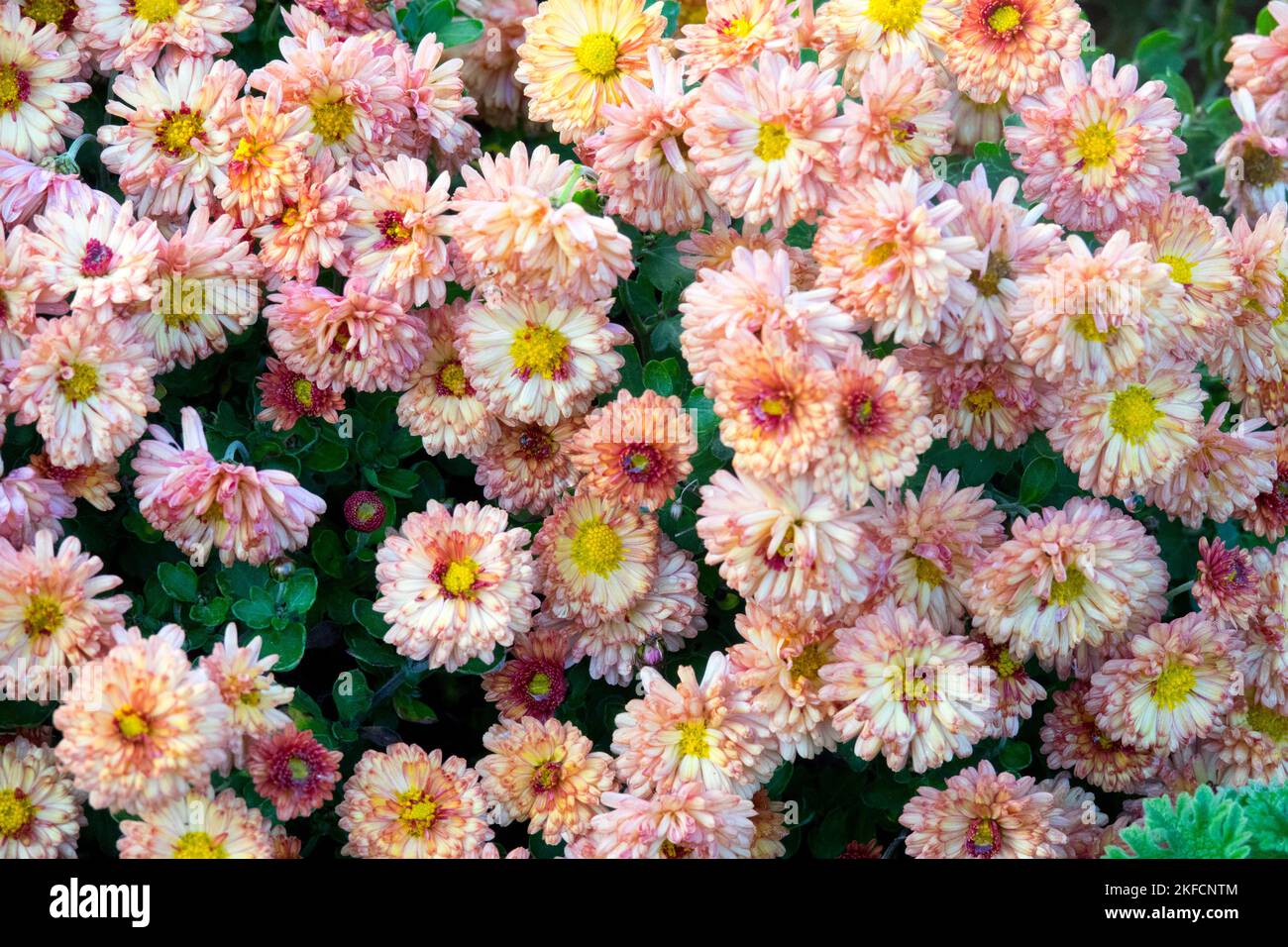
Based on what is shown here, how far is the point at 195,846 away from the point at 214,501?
A: 0.58 m

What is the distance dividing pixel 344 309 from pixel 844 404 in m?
0.90

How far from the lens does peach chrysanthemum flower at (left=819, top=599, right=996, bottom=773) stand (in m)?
2.09

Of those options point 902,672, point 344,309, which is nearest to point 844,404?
point 902,672

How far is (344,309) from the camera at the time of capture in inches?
86.2

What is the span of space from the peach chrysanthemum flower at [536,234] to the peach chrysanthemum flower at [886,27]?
590 millimetres

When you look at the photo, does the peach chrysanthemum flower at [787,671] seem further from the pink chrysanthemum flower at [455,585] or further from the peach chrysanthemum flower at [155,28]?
the peach chrysanthemum flower at [155,28]

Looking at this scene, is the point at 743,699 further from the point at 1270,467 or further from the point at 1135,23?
the point at 1135,23

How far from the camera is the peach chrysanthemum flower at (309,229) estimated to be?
2234 mm

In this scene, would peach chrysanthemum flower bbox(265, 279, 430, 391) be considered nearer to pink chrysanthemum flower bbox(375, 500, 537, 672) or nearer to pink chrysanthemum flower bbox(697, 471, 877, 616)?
pink chrysanthemum flower bbox(375, 500, 537, 672)

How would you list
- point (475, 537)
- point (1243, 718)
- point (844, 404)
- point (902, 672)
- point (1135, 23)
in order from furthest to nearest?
point (1135, 23)
point (1243, 718)
point (475, 537)
point (902, 672)
point (844, 404)

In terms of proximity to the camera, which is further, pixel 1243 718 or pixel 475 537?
pixel 1243 718

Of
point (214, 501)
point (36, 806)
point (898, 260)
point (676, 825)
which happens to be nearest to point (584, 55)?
point (898, 260)

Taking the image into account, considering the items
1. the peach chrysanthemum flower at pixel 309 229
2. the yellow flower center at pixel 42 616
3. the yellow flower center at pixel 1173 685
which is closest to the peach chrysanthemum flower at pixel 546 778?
the yellow flower center at pixel 42 616

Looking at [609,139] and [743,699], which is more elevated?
[609,139]
